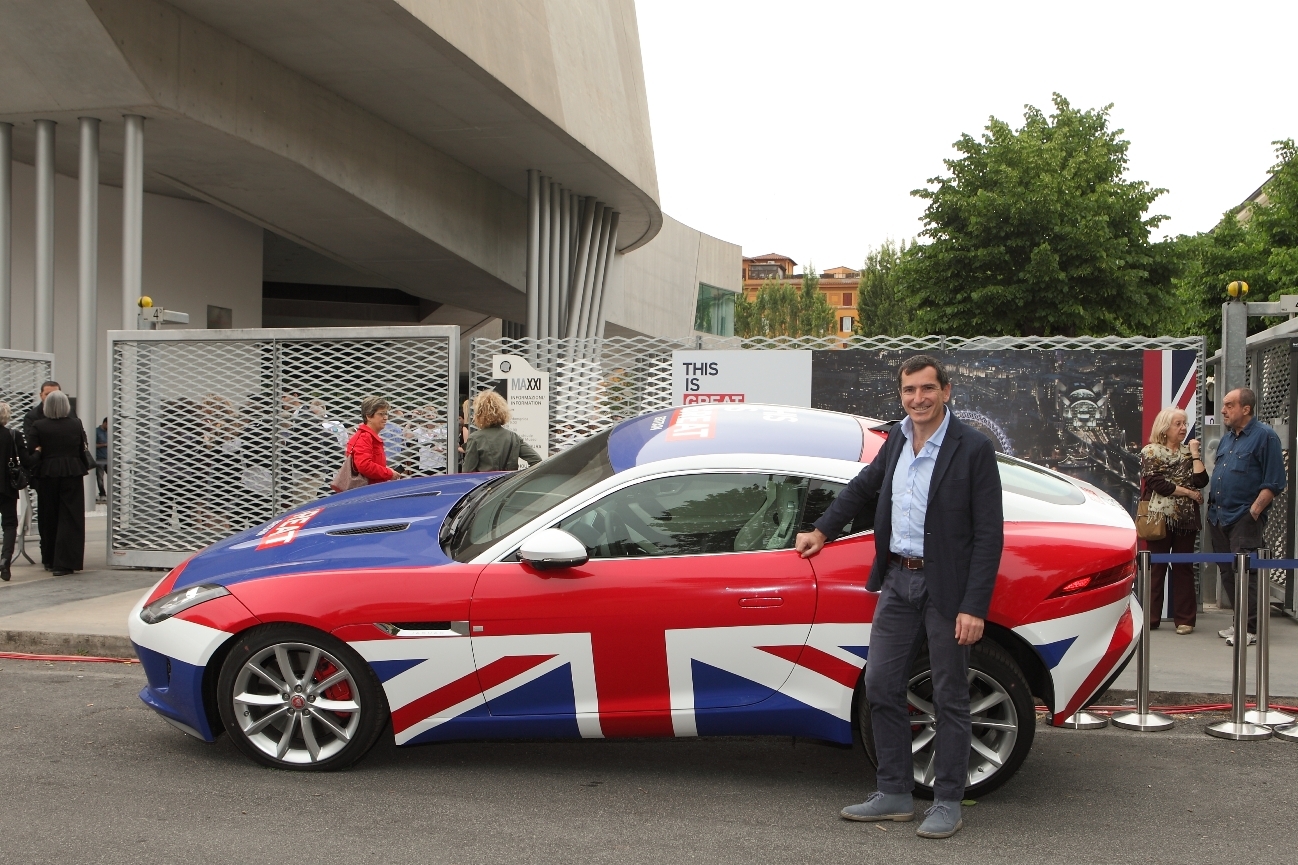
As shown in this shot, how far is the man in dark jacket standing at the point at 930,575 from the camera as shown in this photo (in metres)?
4.11

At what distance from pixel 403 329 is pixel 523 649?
5.73 metres

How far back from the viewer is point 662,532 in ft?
15.8

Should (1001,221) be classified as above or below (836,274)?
below

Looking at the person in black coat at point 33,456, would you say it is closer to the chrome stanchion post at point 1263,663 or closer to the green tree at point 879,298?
the chrome stanchion post at point 1263,663

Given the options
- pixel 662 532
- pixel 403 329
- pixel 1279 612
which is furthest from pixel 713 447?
pixel 1279 612

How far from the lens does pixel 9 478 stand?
10.0 meters

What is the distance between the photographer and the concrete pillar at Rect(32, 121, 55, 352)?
1525cm

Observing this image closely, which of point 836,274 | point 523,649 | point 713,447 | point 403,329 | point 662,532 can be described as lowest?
point 523,649

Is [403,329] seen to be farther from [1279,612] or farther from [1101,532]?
[1279,612]

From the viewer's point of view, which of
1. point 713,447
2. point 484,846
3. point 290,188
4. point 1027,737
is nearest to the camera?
point 484,846

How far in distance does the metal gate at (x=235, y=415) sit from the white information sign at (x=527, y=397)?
0.45 meters

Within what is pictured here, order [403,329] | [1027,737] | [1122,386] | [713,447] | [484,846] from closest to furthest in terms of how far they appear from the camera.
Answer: [484,846] → [1027,737] → [713,447] → [1122,386] → [403,329]

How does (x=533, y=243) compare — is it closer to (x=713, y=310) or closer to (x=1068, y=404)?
(x=1068, y=404)

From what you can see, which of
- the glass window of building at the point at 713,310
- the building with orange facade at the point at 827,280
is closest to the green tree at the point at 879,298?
the glass window of building at the point at 713,310
